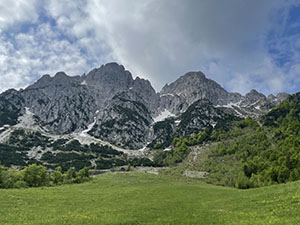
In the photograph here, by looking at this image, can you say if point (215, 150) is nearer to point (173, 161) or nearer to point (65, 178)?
point (173, 161)

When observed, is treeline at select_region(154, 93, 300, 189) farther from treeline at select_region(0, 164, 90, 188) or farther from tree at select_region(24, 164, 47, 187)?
tree at select_region(24, 164, 47, 187)

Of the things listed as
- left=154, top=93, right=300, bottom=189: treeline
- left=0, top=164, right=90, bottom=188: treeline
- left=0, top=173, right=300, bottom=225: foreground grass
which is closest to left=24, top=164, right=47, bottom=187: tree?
left=0, top=164, right=90, bottom=188: treeline

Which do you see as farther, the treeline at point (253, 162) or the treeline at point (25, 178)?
the treeline at point (253, 162)

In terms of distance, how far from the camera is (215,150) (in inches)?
6132

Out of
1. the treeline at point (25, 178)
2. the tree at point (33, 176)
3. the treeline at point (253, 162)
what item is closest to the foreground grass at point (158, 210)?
the treeline at point (25, 178)

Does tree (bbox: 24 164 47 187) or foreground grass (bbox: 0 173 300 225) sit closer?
foreground grass (bbox: 0 173 300 225)

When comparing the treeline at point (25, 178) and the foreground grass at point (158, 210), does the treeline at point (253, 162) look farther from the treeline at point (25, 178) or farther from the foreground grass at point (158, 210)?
the treeline at point (25, 178)

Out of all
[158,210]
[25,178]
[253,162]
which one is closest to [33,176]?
[25,178]

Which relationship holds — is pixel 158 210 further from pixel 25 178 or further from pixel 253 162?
pixel 253 162

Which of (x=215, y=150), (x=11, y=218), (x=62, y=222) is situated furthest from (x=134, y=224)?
(x=215, y=150)

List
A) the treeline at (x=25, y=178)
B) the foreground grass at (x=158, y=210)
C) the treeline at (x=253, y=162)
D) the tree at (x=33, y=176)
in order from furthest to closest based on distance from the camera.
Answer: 1. the tree at (x=33, y=176)
2. the treeline at (x=253, y=162)
3. the treeline at (x=25, y=178)
4. the foreground grass at (x=158, y=210)

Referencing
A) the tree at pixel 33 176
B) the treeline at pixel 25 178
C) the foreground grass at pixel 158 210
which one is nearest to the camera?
the foreground grass at pixel 158 210

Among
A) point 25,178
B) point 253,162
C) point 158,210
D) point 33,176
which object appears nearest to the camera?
point 158,210

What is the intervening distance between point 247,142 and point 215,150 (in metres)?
23.4
